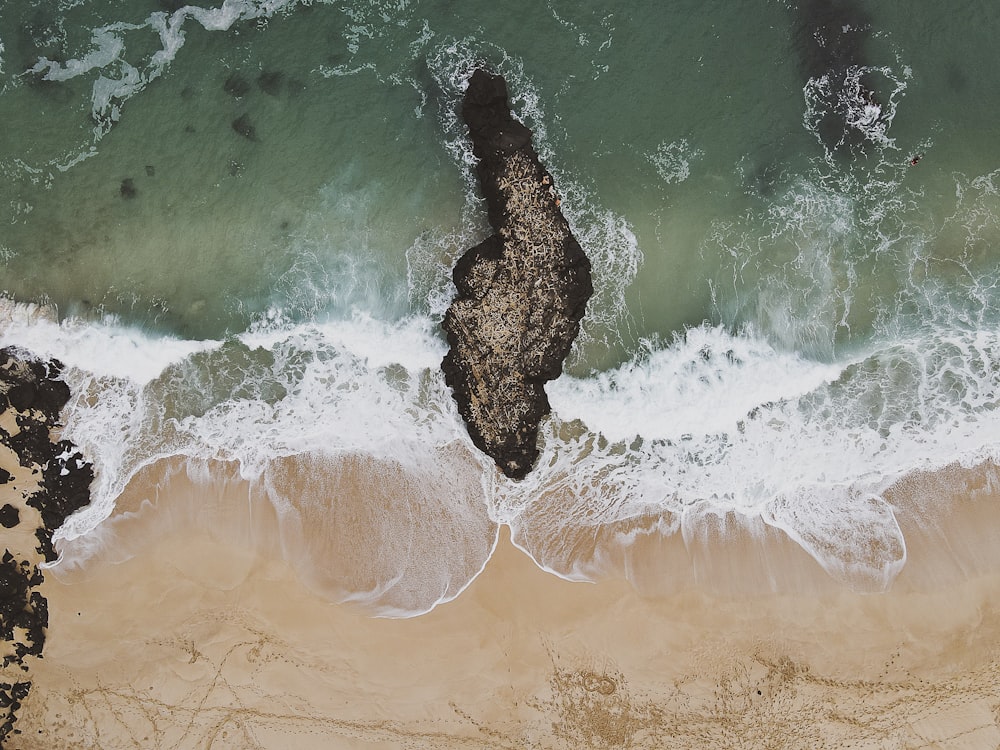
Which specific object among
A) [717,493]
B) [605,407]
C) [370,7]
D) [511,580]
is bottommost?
[511,580]

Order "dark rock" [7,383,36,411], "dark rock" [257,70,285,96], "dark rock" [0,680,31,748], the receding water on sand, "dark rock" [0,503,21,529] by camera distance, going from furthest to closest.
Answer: "dark rock" [257,70,285,96], "dark rock" [7,383,36,411], the receding water on sand, "dark rock" [0,503,21,529], "dark rock" [0,680,31,748]

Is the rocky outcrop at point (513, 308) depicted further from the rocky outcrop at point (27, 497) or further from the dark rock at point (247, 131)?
the rocky outcrop at point (27, 497)

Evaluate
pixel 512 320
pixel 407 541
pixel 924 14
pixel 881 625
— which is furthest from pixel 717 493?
pixel 924 14

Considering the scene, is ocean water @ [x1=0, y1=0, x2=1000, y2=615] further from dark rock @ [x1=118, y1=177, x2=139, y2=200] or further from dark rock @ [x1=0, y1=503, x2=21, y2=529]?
dark rock @ [x1=0, y1=503, x2=21, y2=529]

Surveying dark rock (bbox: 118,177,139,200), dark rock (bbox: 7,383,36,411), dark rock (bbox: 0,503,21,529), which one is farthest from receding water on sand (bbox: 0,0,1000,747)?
dark rock (bbox: 0,503,21,529)

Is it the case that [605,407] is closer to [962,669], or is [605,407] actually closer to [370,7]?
[962,669]

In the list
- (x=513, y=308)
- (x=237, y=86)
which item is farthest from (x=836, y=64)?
(x=237, y=86)

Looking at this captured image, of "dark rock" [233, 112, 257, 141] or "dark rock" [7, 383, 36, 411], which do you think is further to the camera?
"dark rock" [233, 112, 257, 141]
